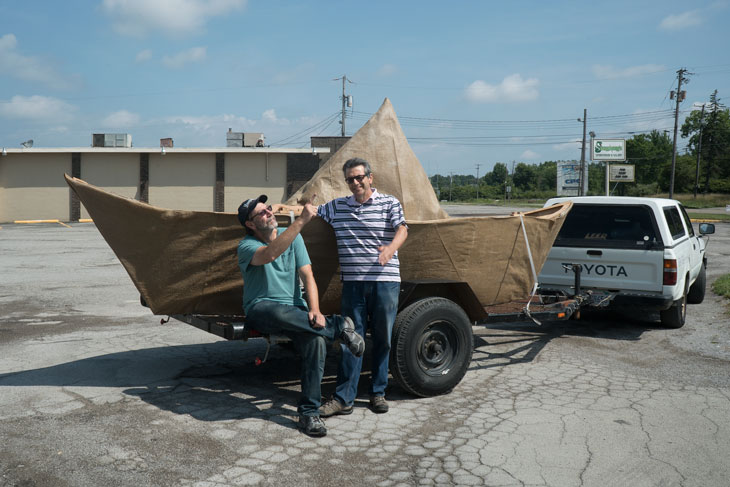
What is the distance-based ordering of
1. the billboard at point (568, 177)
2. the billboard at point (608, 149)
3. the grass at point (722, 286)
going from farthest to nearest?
the billboard at point (568, 177), the billboard at point (608, 149), the grass at point (722, 286)

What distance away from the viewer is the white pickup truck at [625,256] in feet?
23.8

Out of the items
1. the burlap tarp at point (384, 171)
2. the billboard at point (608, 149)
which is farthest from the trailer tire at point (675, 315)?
the billboard at point (608, 149)

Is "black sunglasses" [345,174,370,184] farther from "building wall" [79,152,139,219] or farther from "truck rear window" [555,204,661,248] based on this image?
"building wall" [79,152,139,219]

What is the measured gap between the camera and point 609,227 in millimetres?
7785

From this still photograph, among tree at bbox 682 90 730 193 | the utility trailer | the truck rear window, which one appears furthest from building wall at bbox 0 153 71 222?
tree at bbox 682 90 730 193

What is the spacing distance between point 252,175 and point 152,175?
593 cm

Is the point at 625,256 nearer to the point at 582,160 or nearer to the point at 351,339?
the point at 351,339

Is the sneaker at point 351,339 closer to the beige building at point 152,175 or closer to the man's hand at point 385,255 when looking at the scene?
the man's hand at point 385,255

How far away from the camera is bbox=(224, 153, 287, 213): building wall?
124 feet

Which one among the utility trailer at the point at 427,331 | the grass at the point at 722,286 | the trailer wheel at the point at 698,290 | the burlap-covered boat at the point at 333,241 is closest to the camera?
the burlap-covered boat at the point at 333,241

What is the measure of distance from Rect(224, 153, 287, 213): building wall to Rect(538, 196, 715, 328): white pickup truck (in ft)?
102

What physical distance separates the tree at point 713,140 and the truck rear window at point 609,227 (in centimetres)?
8162

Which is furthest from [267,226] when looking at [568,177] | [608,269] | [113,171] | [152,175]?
[568,177]

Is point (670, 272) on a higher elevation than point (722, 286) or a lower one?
higher
